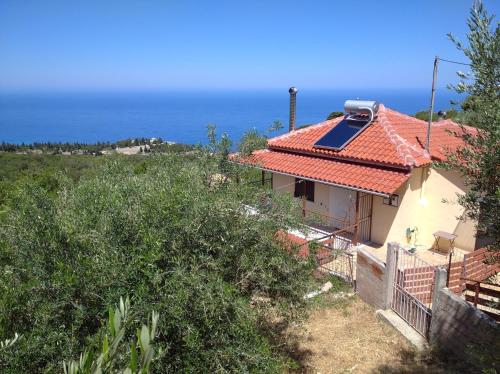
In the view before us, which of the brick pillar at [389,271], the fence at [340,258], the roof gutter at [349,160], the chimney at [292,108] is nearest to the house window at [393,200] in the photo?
the roof gutter at [349,160]

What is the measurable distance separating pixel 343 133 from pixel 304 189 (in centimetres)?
304

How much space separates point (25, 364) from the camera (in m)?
4.18

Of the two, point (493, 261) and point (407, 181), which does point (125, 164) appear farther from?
point (407, 181)

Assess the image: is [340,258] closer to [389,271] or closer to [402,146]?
[389,271]

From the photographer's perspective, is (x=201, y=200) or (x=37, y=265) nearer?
(x=37, y=265)

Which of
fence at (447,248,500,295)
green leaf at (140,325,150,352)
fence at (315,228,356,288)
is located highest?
green leaf at (140,325,150,352)

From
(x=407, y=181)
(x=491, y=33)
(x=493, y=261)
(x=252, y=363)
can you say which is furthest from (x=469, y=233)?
(x=252, y=363)

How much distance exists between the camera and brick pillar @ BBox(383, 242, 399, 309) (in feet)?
34.8

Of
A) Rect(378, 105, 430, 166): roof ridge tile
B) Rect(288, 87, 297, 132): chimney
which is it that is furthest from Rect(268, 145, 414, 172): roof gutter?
Rect(288, 87, 297, 132): chimney

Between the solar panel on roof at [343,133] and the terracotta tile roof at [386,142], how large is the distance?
0.21 meters

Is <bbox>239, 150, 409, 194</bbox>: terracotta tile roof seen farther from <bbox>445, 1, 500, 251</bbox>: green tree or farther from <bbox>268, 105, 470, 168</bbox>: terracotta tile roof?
<bbox>445, 1, 500, 251</bbox>: green tree

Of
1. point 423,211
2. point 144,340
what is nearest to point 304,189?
point 423,211

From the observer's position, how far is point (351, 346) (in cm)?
982

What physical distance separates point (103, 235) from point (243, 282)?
203 cm
